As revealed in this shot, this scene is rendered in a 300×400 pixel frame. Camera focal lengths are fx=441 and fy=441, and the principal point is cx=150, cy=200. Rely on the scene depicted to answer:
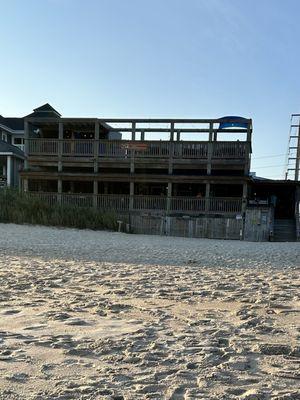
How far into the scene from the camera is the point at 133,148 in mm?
27859

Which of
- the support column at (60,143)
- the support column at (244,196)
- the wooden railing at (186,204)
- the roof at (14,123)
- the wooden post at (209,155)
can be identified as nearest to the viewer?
the support column at (244,196)

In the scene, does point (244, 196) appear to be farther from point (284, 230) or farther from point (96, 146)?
point (96, 146)

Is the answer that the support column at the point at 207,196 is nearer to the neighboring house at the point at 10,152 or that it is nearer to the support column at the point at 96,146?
the support column at the point at 96,146

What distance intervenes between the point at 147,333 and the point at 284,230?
23.2 meters

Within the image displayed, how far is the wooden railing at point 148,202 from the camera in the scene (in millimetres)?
27141

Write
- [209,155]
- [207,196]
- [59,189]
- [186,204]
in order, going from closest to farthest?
[209,155], [207,196], [186,204], [59,189]

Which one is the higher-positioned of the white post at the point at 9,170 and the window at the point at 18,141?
the window at the point at 18,141

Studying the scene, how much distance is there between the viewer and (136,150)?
27891 millimetres

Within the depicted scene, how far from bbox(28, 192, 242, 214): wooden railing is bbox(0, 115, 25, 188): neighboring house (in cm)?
436

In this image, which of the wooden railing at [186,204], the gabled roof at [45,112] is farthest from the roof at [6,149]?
the wooden railing at [186,204]

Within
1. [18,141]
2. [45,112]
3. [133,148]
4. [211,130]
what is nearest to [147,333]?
[211,130]

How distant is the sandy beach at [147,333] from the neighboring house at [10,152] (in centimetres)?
2286

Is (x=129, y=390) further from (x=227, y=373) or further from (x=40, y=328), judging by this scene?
(x=40, y=328)

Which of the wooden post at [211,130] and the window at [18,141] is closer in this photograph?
the wooden post at [211,130]
